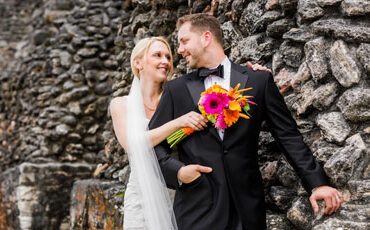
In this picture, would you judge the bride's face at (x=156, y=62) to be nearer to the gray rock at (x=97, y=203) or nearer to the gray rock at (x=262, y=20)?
the gray rock at (x=262, y=20)

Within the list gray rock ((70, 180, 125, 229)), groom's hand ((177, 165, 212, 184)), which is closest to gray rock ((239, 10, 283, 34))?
groom's hand ((177, 165, 212, 184))

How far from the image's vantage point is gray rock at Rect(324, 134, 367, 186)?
91.4 inches

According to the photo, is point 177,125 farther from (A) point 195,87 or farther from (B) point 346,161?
(B) point 346,161

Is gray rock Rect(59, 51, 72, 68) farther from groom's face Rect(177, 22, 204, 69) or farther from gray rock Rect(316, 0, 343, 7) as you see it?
gray rock Rect(316, 0, 343, 7)

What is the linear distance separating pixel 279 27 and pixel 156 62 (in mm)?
1055

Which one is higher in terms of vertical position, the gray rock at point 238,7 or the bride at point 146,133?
the gray rock at point 238,7

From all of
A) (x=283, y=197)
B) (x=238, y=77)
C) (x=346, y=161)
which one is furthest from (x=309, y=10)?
(x=283, y=197)

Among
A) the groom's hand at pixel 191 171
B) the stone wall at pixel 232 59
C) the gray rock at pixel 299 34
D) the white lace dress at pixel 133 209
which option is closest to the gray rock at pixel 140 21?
the stone wall at pixel 232 59

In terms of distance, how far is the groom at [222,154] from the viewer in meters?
2.37

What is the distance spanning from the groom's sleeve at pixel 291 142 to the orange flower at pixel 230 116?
27 cm

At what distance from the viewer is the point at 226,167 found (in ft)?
7.93

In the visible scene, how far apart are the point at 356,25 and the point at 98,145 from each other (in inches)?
217

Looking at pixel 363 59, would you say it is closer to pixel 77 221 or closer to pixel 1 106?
pixel 77 221

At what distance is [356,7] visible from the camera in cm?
245
